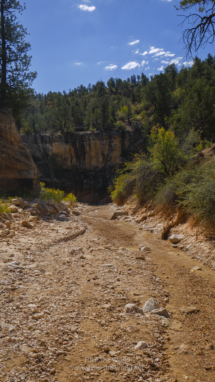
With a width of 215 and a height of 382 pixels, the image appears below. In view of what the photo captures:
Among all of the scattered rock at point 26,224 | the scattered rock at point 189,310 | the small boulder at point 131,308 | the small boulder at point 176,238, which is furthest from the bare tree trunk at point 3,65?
the scattered rock at point 189,310

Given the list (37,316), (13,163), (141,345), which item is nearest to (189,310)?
(141,345)

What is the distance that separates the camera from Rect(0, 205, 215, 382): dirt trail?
2.06m

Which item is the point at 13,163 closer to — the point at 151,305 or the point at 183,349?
the point at 151,305

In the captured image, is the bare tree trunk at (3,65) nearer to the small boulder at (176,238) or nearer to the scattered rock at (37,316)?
the small boulder at (176,238)

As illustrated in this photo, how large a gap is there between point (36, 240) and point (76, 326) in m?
3.97

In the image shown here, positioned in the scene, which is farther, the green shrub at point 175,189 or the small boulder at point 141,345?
the green shrub at point 175,189

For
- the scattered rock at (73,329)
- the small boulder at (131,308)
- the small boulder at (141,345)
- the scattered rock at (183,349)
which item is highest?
the scattered rock at (73,329)

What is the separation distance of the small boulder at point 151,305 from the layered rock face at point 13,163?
396 inches

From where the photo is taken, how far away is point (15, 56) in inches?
470

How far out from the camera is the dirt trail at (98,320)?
2059 millimetres

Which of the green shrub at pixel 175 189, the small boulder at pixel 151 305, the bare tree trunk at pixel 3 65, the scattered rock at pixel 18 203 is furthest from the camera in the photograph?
the bare tree trunk at pixel 3 65

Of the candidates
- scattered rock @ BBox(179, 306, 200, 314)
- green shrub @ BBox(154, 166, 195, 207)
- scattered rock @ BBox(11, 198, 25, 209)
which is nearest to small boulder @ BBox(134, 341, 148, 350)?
scattered rock @ BBox(179, 306, 200, 314)

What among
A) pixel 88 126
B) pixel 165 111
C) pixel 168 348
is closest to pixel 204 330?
pixel 168 348

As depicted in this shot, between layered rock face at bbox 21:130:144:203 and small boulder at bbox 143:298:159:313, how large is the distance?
104 feet
